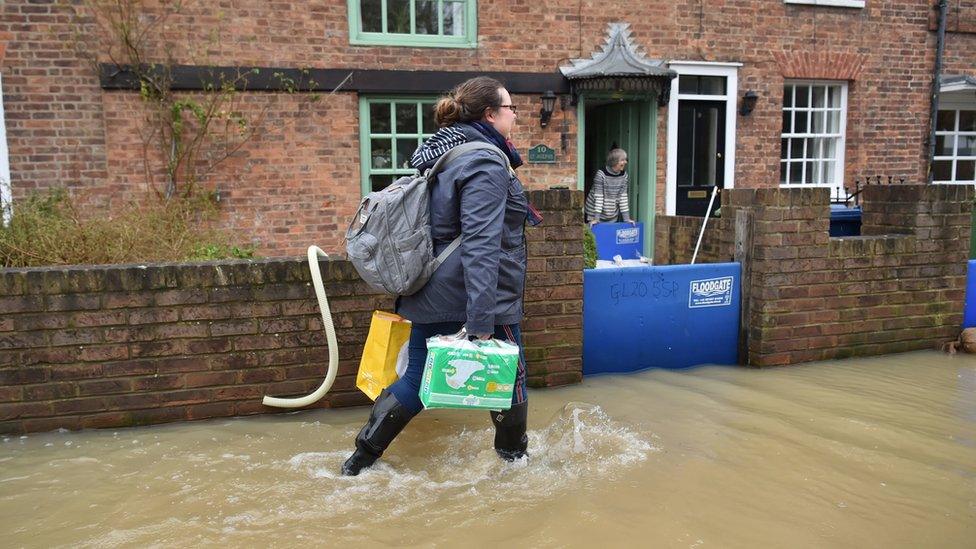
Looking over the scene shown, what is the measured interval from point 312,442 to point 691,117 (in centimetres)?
806

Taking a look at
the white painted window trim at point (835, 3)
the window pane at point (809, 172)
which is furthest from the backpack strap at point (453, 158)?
the window pane at point (809, 172)

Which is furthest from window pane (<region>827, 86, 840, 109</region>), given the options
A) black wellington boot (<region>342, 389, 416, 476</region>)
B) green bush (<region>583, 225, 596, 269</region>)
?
black wellington boot (<region>342, 389, 416, 476</region>)

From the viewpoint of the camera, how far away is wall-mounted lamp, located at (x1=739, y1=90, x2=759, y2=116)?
1004cm

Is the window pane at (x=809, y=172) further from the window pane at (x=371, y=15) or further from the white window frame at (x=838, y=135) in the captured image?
the window pane at (x=371, y=15)

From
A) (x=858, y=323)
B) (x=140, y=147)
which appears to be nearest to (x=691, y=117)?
(x=858, y=323)

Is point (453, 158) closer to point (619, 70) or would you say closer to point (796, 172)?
point (619, 70)

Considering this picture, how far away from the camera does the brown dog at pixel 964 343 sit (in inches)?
215

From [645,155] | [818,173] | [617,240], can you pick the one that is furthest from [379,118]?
[818,173]

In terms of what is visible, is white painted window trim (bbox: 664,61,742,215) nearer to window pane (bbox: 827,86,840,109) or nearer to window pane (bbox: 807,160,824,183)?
window pane (bbox: 807,160,824,183)

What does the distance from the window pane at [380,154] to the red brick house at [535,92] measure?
3cm

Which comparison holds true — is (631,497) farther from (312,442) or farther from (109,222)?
(109,222)

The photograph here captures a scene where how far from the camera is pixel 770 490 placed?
10.2 feet

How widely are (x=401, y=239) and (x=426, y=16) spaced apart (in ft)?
22.7

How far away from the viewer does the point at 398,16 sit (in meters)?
9.02
